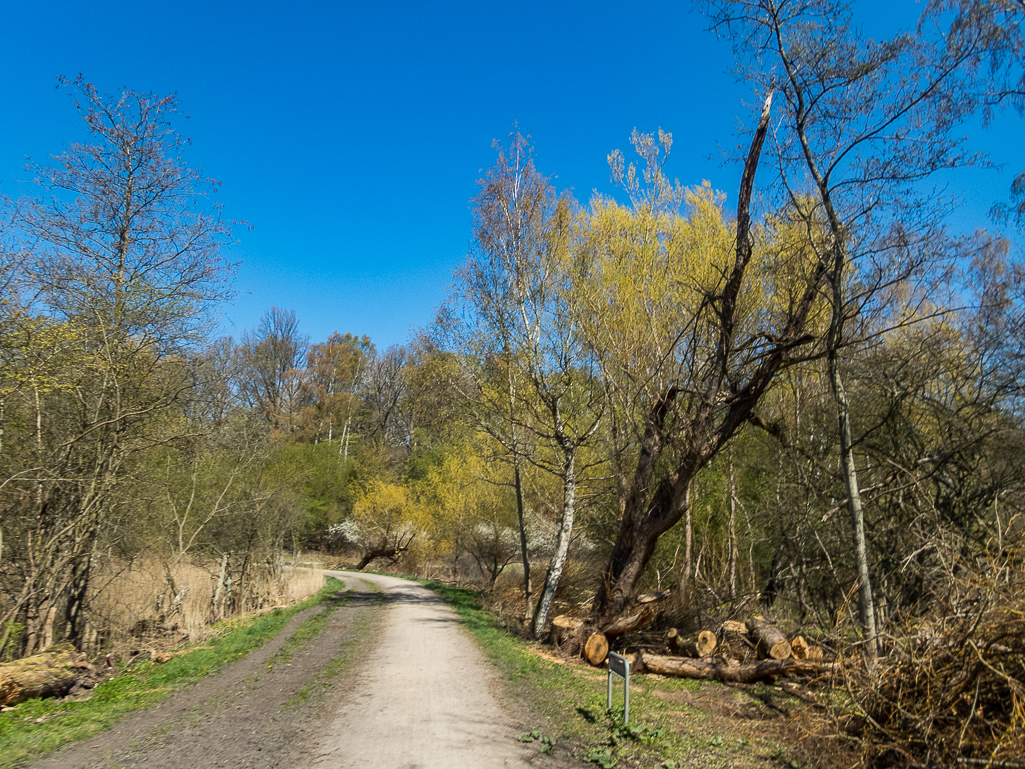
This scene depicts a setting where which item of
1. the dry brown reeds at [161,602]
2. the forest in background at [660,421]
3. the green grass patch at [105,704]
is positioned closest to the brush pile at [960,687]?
the forest in background at [660,421]

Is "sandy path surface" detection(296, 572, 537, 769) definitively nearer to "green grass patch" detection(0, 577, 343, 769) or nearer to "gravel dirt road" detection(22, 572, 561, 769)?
"gravel dirt road" detection(22, 572, 561, 769)

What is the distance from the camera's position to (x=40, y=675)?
20.9 ft

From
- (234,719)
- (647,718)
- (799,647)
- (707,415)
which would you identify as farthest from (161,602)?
(799,647)

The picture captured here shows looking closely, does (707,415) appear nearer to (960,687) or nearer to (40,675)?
(960,687)

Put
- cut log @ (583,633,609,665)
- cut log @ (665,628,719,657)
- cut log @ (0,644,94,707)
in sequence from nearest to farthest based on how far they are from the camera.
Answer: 1. cut log @ (0,644,94,707)
2. cut log @ (665,628,719,657)
3. cut log @ (583,633,609,665)

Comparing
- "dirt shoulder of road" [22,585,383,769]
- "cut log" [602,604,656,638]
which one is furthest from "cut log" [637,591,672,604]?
"dirt shoulder of road" [22,585,383,769]

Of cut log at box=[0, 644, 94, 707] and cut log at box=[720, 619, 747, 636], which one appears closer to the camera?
cut log at box=[0, 644, 94, 707]

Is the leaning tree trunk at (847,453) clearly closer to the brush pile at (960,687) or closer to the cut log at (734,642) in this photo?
the brush pile at (960,687)

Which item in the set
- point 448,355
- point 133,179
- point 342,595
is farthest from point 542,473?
point 133,179

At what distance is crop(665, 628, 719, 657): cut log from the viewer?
31.2 ft

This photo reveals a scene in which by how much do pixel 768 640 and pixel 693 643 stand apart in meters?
1.48

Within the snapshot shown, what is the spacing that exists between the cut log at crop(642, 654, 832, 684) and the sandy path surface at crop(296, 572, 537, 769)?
2740 mm

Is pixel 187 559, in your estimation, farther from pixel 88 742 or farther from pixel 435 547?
pixel 435 547

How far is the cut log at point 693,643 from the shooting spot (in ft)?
31.2
